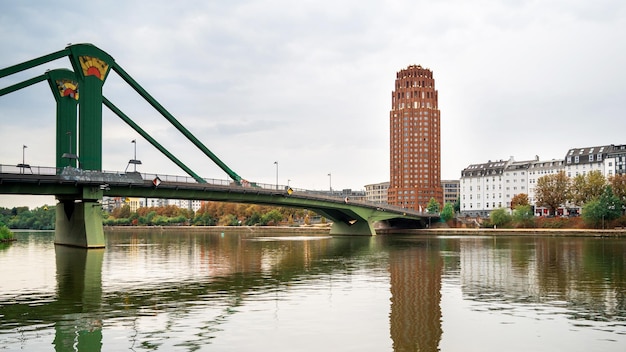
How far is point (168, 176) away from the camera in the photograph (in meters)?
84.4

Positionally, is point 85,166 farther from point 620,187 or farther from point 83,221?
point 620,187

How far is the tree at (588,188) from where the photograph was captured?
13812 cm

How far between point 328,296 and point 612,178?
126131 mm

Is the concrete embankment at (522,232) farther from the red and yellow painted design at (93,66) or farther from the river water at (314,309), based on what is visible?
the red and yellow painted design at (93,66)

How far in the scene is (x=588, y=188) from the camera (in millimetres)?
139125

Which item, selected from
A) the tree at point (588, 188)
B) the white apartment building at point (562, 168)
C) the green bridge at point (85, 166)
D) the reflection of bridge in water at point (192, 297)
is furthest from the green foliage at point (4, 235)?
the white apartment building at point (562, 168)

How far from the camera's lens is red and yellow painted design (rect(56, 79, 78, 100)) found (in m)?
82.3

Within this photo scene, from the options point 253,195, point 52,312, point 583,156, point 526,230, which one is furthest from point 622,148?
point 52,312

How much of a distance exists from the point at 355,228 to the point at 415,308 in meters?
110

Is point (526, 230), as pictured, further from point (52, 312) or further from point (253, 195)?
point (52, 312)

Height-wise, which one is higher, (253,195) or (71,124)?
(71,124)

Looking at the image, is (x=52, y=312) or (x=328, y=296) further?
(x=328, y=296)

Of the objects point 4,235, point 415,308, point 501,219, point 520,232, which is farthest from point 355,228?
point 415,308

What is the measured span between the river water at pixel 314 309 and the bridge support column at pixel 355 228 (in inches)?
3308
